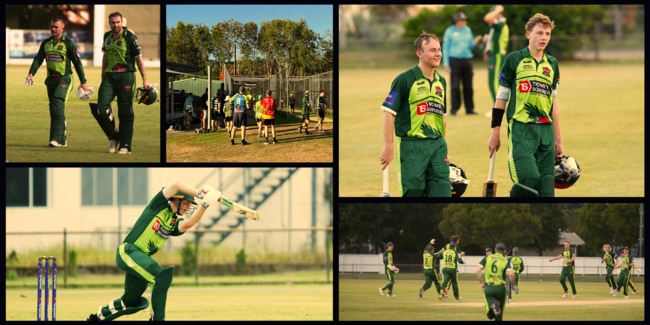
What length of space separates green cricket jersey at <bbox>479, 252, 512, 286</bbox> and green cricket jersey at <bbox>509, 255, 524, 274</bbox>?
24cm

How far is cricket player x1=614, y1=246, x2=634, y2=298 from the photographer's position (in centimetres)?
1535

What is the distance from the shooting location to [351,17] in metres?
49.1

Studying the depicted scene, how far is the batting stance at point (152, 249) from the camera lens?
13000 millimetres

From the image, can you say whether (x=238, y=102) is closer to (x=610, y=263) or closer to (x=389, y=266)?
(x=389, y=266)

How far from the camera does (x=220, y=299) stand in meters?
19.0

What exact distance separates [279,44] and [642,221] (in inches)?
178

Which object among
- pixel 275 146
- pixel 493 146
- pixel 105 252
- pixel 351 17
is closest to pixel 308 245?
pixel 105 252

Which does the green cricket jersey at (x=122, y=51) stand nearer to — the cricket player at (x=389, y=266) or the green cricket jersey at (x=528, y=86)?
the cricket player at (x=389, y=266)

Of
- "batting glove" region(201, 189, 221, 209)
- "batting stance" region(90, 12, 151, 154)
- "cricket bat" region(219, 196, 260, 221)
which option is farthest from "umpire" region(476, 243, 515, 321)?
"batting stance" region(90, 12, 151, 154)

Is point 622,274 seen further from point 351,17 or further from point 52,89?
point 351,17

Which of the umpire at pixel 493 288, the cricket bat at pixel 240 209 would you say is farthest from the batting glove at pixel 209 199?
the umpire at pixel 493 288

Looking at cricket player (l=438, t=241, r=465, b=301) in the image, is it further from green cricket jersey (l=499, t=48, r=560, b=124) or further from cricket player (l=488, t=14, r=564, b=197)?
green cricket jersey (l=499, t=48, r=560, b=124)

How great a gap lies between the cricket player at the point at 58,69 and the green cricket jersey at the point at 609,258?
6098mm

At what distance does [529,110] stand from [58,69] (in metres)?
5.22
